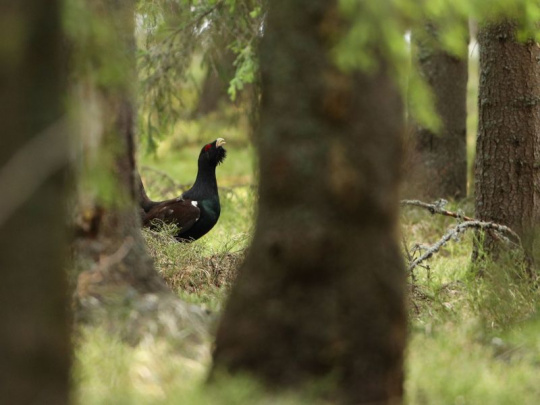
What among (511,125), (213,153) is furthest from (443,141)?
(511,125)

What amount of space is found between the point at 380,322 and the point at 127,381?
1.08 m

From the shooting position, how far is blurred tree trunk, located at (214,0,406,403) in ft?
11.5

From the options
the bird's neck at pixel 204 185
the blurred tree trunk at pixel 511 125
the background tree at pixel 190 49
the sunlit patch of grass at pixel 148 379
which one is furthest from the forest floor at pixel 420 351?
the background tree at pixel 190 49

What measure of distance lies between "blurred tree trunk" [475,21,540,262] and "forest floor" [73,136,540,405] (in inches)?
31.1

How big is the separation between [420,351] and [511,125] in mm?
3004

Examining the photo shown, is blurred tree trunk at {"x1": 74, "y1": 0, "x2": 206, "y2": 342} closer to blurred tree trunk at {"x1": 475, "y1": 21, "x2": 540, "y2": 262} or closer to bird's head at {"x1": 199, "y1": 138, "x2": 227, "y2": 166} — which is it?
blurred tree trunk at {"x1": 475, "y1": 21, "x2": 540, "y2": 262}

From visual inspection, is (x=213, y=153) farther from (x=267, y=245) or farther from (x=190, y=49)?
(x=267, y=245)

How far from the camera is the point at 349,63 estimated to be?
3436 millimetres

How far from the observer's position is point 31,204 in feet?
9.16

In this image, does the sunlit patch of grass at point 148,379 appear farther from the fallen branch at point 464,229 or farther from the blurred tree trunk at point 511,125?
the blurred tree trunk at point 511,125

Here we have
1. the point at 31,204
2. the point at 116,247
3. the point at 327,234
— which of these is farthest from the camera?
the point at 116,247

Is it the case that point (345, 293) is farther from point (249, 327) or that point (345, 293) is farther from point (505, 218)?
point (505, 218)

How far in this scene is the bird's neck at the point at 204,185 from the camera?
882cm

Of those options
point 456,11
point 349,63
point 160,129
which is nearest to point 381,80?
point 349,63
